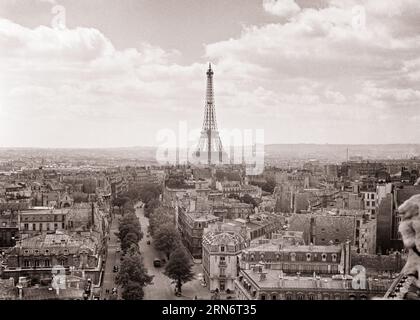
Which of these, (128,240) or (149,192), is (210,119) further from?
(149,192)

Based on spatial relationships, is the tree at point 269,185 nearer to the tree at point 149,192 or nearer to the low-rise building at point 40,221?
the tree at point 149,192

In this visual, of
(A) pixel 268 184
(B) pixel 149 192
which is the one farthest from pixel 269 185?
(B) pixel 149 192

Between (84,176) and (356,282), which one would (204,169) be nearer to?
(84,176)

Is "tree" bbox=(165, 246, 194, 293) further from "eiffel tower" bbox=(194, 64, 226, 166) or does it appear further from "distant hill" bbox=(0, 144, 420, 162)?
"eiffel tower" bbox=(194, 64, 226, 166)

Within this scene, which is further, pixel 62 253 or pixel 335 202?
pixel 335 202

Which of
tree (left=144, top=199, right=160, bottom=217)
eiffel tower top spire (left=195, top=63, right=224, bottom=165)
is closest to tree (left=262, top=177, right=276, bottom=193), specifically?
tree (left=144, top=199, right=160, bottom=217)

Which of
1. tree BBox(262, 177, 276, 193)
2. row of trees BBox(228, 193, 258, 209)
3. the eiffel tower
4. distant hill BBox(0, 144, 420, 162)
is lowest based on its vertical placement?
row of trees BBox(228, 193, 258, 209)

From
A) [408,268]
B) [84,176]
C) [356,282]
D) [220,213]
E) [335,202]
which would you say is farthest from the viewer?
[84,176]
